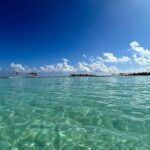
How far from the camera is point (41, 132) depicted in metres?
6.65

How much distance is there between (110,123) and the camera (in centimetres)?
777

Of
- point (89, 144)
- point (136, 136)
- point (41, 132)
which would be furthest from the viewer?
point (41, 132)

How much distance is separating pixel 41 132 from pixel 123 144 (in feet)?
10.1

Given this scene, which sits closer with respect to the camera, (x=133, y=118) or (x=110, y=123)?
(x=110, y=123)

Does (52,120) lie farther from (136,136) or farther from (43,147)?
(136,136)

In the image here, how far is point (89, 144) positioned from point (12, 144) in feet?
8.46

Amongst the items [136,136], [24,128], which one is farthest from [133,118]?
[24,128]

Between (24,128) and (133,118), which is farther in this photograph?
(133,118)

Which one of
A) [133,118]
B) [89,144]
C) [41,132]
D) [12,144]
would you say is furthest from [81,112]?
[12,144]

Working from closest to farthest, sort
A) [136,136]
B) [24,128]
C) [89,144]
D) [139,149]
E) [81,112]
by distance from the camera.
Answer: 1. [139,149]
2. [89,144]
3. [136,136]
4. [24,128]
5. [81,112]

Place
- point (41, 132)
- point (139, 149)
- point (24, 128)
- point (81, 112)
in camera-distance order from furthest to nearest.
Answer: point (81, 112)
point (24, 128)
point (41, 132)
point (139, 149)

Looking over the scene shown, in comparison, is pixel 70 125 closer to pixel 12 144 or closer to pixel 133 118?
pixel 12 144

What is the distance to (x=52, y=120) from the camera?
8219mm

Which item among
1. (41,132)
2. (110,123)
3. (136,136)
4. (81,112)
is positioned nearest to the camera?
(136,136)
